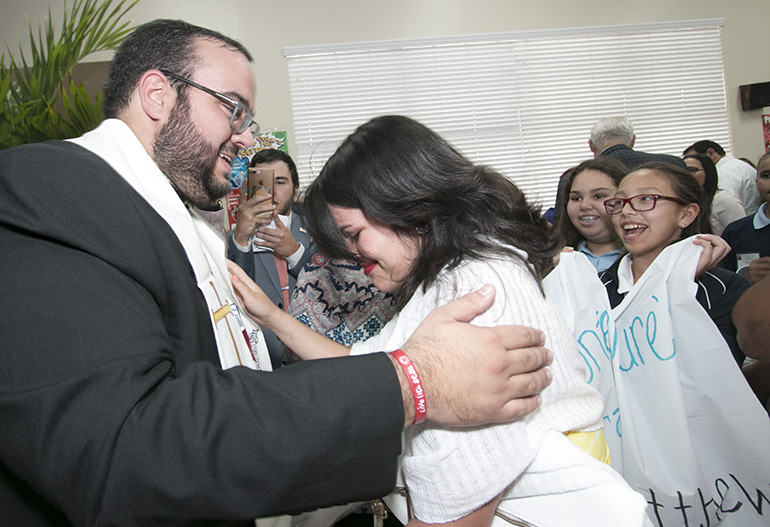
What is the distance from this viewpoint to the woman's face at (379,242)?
50.9 inches

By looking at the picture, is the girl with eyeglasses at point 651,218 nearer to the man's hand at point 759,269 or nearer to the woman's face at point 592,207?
the woman's face at point 592,207

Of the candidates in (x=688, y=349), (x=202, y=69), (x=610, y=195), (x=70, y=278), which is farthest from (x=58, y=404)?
(x=610, y=195)

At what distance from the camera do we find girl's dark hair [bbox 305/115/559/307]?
3.93 ft

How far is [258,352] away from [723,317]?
1.48 meters

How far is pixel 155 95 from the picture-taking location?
128 cm

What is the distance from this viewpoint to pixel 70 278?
707 millimetres

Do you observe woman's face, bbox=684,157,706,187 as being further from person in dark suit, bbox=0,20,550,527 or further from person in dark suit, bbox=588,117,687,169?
person in dark suit, bbox=0,20,550,527

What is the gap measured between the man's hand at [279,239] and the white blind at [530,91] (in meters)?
2.50

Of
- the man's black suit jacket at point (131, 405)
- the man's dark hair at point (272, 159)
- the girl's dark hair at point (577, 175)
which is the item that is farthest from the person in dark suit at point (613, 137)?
the man's black suit jacket at point (131, 405)

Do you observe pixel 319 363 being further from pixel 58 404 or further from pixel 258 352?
pixel 258 352

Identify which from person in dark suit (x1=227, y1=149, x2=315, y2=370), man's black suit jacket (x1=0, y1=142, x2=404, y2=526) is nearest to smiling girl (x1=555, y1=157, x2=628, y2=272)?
person in dark suit (x1=227, y1=149, x2=315, y2=370)

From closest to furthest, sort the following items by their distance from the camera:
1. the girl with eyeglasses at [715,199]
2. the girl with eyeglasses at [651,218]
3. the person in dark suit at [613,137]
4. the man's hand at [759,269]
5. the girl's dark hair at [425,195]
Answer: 1. the girl's dark hair at [425,195]
2. the girl with eyeglasses at [651,218]
3. the man's hand at [759,269]
4. the person in dark suit at [613,137]
5. the girl with eyeglasses at [715,199]

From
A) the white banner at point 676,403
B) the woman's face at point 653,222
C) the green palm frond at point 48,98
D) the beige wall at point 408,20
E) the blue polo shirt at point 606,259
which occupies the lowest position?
the white banner at point 676,403

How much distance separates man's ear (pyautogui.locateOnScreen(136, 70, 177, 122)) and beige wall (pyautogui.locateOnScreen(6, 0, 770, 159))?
3.90 meters
